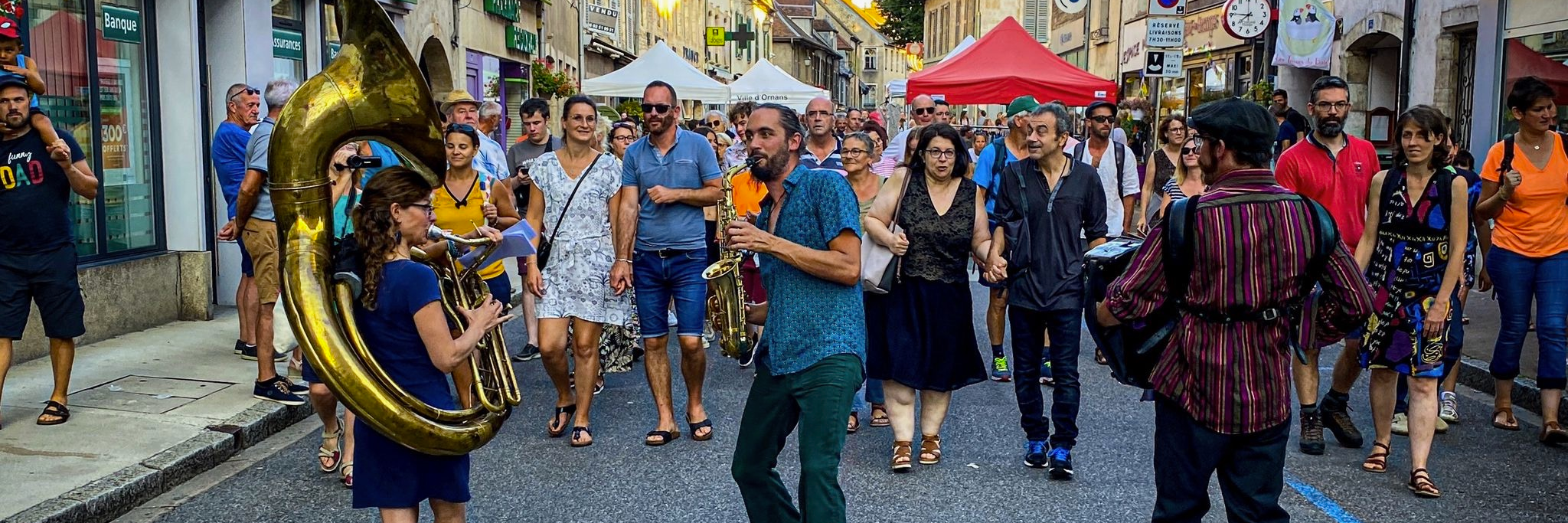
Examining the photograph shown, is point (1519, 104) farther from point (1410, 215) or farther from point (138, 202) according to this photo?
point (138, 202)

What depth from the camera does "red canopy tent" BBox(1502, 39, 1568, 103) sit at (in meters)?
12.9

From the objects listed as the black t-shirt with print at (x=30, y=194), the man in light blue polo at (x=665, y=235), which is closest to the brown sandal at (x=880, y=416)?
the man in light blue polo at (x=665, y=235)

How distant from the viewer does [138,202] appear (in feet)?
31.9

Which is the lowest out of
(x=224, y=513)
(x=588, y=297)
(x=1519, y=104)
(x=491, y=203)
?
(x=224, y=513)

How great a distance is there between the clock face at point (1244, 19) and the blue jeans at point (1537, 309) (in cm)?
1209

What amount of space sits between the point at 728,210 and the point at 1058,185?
1.58 m

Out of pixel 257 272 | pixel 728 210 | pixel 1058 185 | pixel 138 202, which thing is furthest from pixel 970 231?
pixel 138 202

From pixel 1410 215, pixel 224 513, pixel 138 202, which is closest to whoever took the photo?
pixel 224 513

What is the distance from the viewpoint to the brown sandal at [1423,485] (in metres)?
5.49

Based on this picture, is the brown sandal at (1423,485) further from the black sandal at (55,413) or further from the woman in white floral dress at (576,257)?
the black sandal at (55,413)

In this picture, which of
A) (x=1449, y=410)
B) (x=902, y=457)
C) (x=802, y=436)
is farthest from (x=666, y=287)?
(x=1449, y=410)

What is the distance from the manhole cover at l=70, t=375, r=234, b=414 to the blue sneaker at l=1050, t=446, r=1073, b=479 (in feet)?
13.8

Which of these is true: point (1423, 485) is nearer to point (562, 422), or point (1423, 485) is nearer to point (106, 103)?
point (562, 422)

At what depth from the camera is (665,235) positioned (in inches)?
254
